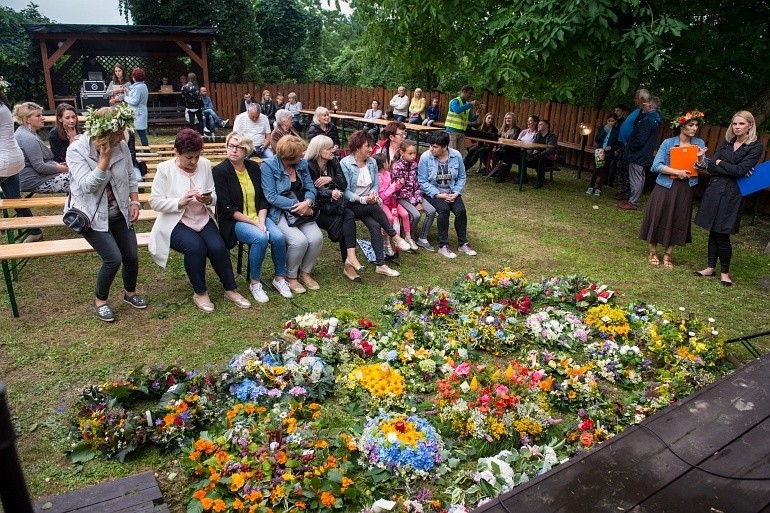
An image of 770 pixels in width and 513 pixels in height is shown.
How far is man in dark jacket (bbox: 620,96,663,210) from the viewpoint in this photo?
9.32 metres

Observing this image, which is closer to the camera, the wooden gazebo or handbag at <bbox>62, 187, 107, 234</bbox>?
handbag at <bbox>62, 187, 107, 234</bbox>

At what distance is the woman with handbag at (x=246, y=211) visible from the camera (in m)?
5.48

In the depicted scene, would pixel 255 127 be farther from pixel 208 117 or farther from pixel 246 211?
pixel 208 117

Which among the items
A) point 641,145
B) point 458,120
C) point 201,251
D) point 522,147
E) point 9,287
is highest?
point 458,120

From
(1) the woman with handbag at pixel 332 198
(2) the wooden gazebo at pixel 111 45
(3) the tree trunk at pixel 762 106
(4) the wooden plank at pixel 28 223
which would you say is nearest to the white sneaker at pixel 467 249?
(1) the woman with handbag at pixel 332 198

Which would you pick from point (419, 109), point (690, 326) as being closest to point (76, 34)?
point (419, 109)

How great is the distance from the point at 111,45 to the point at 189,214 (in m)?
17.4

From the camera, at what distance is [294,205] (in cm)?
578

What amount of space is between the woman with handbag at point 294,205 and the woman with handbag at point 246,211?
0.31ft

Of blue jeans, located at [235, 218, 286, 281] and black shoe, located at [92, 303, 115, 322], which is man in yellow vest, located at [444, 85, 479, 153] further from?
black shoe, located at [92, 303, 115, 322]

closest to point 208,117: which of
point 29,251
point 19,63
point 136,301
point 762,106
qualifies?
point 19,63

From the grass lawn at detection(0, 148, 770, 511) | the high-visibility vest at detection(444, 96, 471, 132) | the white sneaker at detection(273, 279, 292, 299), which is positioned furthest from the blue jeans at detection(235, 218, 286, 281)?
the high-visibility vest at detection(444, 96, 471, 132)

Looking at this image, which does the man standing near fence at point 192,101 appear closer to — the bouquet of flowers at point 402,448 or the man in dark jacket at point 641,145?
the man in dark jacket at point 641,145

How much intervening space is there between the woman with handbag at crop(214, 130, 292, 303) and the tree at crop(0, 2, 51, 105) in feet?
57.9
